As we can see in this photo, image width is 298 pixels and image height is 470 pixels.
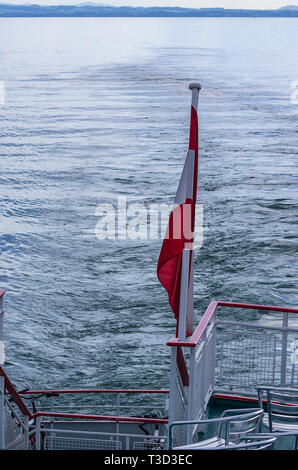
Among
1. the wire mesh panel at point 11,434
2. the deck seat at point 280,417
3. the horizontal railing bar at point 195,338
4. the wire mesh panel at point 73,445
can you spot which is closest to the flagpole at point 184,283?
the horizontal railing bar at point 195,338

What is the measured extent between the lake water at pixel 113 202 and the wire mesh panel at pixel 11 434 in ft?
50.5

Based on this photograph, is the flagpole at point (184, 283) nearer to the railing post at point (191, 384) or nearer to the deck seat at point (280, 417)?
the railing post at point (191, 384)

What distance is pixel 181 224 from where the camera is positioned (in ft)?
28.4

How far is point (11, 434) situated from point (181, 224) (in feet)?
10.7

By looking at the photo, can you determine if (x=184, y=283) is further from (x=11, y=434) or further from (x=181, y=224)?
(x=11, y=434)

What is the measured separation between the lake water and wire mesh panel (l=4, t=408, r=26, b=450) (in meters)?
15.4

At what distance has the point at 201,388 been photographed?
9.31 metres

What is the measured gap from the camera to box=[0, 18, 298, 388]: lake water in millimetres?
28328

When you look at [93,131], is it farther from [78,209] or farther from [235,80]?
[235,80]

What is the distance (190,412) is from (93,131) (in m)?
80.0

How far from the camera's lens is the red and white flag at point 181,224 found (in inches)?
339

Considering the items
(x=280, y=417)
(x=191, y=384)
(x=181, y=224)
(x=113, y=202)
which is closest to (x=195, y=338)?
(x=191, y=384)
